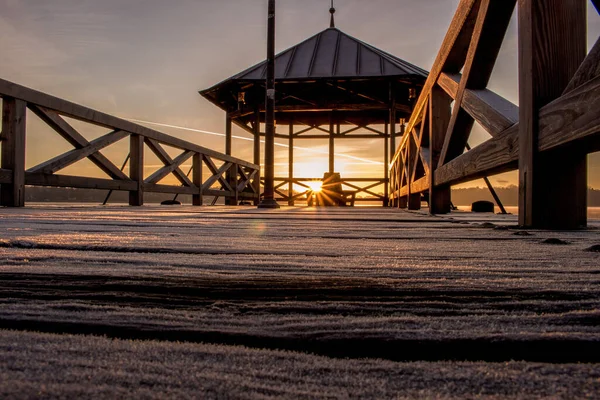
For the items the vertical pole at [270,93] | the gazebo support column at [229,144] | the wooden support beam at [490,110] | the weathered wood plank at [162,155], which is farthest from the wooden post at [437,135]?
the gazebo support column at [229,144]

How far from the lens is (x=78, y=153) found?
355cm

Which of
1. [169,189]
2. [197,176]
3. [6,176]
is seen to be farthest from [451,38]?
[197,176]

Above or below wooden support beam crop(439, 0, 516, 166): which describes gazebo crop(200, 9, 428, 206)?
above

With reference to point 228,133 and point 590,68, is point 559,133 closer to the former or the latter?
point 590,68

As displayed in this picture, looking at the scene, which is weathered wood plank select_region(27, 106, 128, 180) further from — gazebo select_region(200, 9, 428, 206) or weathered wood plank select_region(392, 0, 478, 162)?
gazebo select_region(200, 9, 428, 206)

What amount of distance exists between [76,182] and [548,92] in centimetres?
366

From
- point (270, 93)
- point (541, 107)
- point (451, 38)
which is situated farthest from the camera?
point (270, 93)

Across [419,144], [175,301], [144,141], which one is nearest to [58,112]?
[144,141]

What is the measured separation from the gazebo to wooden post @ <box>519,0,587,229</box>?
8.61 metres

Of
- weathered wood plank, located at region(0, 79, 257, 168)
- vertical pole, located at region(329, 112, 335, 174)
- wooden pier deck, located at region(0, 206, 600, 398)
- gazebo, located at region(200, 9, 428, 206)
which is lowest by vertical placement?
wooden pier deck, located at region(0, 206, 600, 398)

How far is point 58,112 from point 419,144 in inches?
122

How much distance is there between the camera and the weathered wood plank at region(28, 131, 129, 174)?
3320 millimetres

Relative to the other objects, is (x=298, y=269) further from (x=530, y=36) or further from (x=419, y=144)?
(x=419, y=144)

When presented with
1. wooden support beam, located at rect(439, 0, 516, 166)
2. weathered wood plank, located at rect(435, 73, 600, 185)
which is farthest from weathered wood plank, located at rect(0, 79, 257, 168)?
weathered wood plank, located at rect(435, 73, 600, 185)
